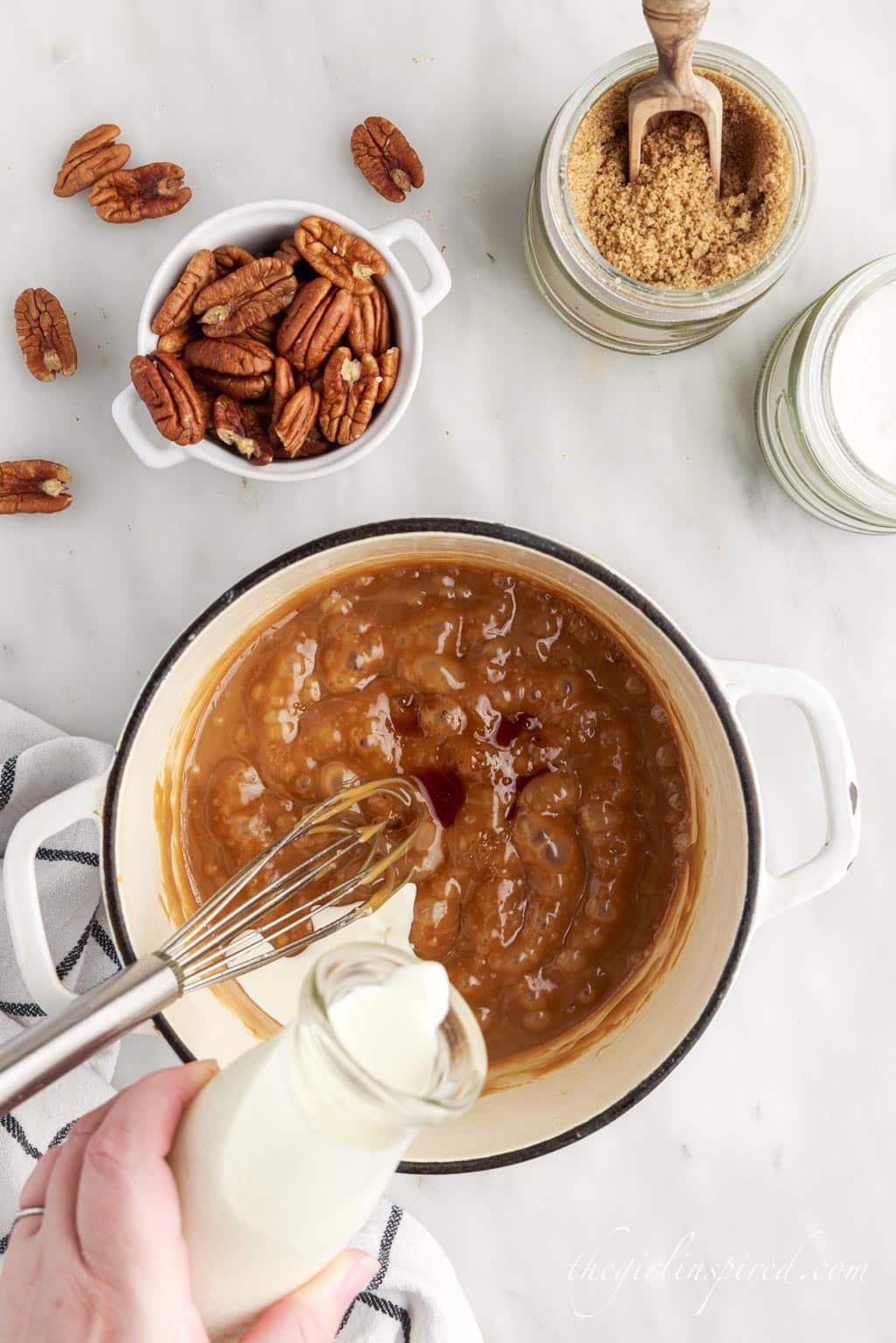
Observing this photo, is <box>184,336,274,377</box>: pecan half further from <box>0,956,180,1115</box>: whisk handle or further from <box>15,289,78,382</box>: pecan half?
<box>0,956,180,1115</box>: whisk handle

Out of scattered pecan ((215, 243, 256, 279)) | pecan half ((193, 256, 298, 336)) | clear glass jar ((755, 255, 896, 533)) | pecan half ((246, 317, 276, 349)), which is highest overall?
scattered pecan ((215, 243, 256, 279))

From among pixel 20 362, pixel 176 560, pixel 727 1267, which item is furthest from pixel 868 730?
pixel 20 362

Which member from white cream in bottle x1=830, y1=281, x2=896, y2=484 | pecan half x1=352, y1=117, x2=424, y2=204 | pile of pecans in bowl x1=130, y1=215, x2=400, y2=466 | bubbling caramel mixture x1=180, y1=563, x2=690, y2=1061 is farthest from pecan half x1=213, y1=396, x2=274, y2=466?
white cream in bottle x1=830, y1=281, x2=896, y2=484

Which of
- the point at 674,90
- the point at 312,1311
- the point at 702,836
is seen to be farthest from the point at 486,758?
the point at 674,90

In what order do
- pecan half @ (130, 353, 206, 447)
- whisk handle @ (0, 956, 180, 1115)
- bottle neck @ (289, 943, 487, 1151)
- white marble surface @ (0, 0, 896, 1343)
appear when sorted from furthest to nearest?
white marble surface @ (0, 0, 896, 1343), pecan half @ (130, 353, 206, 447), whisk handle @ (0, 956, 180, 1115), bottle neck @ (289, 943, 487, 1151)

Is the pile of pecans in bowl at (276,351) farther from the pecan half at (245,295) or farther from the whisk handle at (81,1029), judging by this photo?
the whisk handle at (81,1029)

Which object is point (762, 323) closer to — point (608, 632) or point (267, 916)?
point (608, 632)
